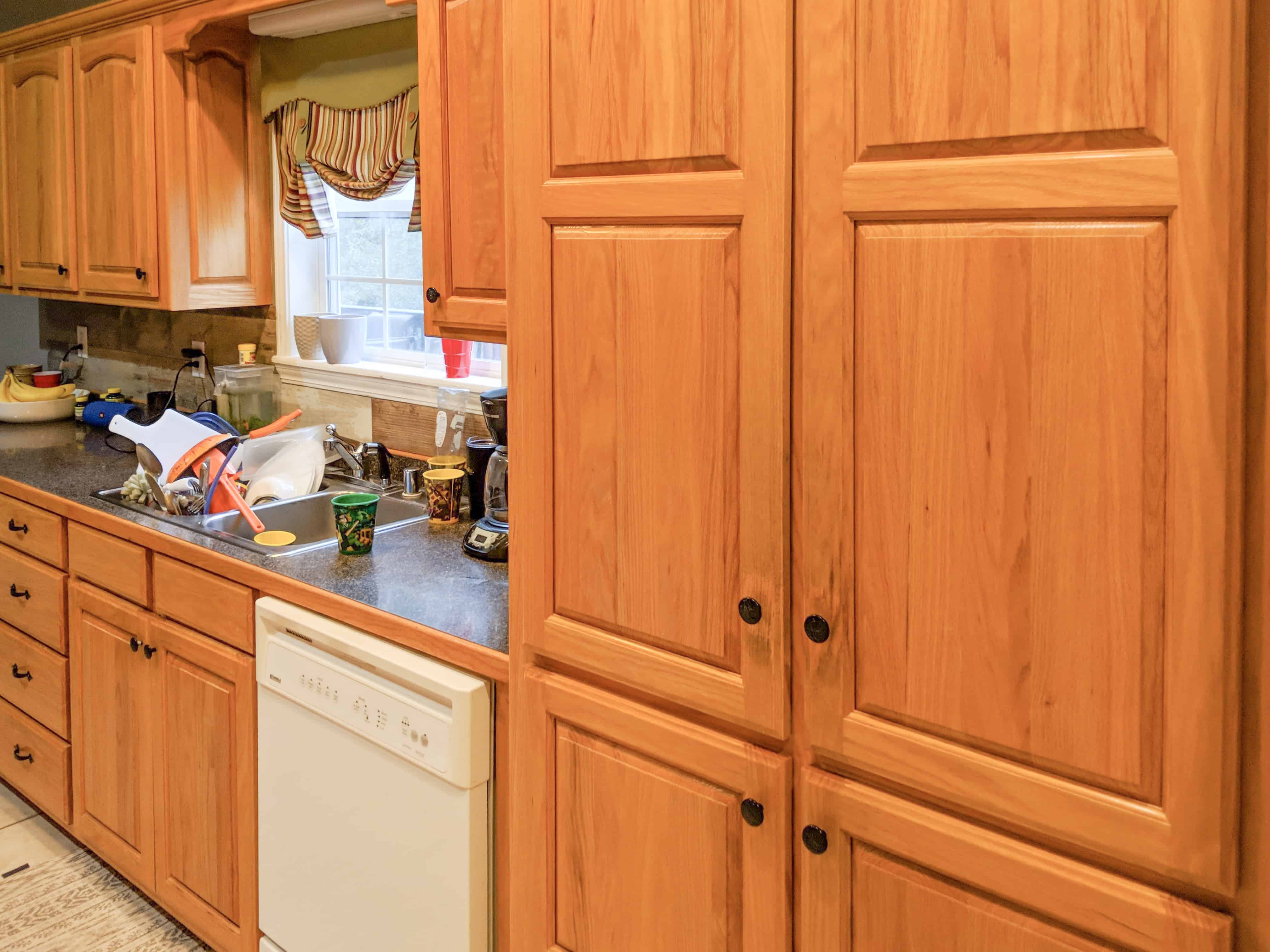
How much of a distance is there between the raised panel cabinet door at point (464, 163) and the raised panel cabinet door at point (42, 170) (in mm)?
1896

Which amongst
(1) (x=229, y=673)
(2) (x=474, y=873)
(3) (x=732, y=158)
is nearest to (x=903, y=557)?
(3) (x=732, y=158)

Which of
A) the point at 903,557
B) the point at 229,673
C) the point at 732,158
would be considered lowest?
the point at 229,673

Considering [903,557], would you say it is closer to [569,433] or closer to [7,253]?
[569,433]

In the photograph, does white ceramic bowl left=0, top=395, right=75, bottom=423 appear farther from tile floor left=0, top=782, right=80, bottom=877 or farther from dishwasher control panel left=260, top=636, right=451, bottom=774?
dishwasher control panel left=260, top=636, right=451, bottom=774

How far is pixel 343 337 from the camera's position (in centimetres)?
301

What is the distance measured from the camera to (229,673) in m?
2.13

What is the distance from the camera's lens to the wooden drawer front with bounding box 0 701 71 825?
2.73m

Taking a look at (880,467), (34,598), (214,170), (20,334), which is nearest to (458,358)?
(214,170)

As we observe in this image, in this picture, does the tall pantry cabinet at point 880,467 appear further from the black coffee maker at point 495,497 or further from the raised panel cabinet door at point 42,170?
the raised panel cabinet door at point 42,170

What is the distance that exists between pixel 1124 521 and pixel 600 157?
2.40ft

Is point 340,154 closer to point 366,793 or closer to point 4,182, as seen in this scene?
point 4,182

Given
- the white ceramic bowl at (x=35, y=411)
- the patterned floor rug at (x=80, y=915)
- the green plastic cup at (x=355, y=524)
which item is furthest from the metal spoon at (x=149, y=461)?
the white ceramic bowl at (x=35, y=411)

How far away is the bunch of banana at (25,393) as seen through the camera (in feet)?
12.0

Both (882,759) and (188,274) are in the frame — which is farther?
(188,274)
